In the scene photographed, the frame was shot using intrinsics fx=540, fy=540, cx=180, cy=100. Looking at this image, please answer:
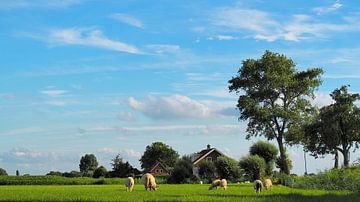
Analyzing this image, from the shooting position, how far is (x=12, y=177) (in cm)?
7862

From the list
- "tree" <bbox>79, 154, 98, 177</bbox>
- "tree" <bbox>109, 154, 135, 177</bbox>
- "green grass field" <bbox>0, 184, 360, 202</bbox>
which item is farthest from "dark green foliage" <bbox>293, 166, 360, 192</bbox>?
"tree" <bbox>79, 154, 98, 177</bbox>

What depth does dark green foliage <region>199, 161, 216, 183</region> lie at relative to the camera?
246ft

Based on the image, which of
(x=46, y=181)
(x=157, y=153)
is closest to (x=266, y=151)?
(x=46, y=181)

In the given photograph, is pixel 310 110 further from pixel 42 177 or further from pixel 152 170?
pixel 152 170

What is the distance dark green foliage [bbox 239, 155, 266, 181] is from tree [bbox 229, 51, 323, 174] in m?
2.69

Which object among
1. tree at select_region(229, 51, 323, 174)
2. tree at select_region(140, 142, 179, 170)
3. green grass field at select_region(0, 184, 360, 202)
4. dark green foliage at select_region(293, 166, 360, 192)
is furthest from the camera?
tree at select_region(140, 142, 179, 170)

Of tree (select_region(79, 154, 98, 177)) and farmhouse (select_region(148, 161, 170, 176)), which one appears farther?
tree (select_region(79, 154, 98, 177))

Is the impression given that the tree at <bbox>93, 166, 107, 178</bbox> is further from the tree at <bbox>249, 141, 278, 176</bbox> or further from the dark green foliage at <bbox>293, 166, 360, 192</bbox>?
the dark green foliage at <bbox>293, 166, 360, 192</bbox>

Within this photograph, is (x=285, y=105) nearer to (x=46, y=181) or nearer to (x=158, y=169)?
(x=46, y=181)

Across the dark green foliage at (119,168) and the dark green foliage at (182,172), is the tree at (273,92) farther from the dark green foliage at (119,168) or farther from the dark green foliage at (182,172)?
the dark green foliage at (119,168)

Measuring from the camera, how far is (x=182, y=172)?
7481 cm

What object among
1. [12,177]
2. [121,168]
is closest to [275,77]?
[12,177]

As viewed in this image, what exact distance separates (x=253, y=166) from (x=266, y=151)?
190 inches

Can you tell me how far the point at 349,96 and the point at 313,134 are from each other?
23.0 feet
